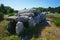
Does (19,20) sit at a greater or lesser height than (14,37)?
greater

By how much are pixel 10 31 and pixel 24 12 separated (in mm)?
3669

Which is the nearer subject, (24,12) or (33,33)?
(33,33)

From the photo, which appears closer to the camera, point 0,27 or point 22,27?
point 22,27

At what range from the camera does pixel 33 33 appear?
1520 cm

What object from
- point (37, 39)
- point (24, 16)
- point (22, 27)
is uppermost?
point (24, 16)

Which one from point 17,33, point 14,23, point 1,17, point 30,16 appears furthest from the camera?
point 1,17

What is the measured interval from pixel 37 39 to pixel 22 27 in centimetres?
234

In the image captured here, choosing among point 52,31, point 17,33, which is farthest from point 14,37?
point 52,31

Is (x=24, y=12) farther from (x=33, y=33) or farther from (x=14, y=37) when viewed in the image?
(x=14, y=37)

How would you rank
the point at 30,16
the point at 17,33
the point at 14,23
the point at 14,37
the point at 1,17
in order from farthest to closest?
the point at 1,17, the point at 30,16, the point at 14,23, the point at 17,33, the point at 14,37

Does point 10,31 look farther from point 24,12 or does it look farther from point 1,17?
point 1,17

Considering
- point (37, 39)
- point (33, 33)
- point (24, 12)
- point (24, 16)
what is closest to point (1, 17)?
point (24, 12)

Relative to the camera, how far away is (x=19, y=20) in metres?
15.7

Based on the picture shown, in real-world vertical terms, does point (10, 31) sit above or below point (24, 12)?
below
